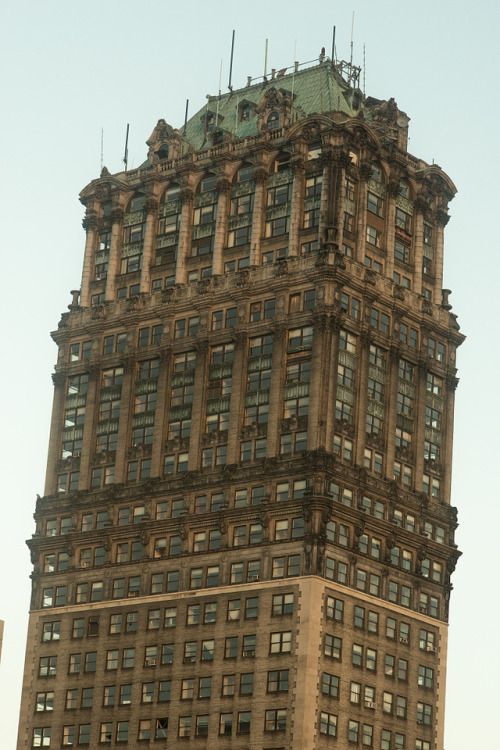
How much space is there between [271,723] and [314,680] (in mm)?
6289

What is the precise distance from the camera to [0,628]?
156 m

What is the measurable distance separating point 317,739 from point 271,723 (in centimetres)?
514

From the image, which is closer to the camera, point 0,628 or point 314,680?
point 0,628

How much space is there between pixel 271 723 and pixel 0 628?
51936 mm

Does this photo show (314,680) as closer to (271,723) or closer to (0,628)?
(271,723)

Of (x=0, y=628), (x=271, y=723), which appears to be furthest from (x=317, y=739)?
(x=0, y=628)

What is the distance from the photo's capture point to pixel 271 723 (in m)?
200

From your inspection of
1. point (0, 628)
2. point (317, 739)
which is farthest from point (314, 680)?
point (0, 628)

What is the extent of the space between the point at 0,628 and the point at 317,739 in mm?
53206

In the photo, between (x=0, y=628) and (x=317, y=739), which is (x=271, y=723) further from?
(x=0, y=628)

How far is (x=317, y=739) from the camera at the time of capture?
19812cm

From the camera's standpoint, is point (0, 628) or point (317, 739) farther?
point (317, 739)

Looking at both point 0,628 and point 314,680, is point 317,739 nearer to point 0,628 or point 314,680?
point 314,680
